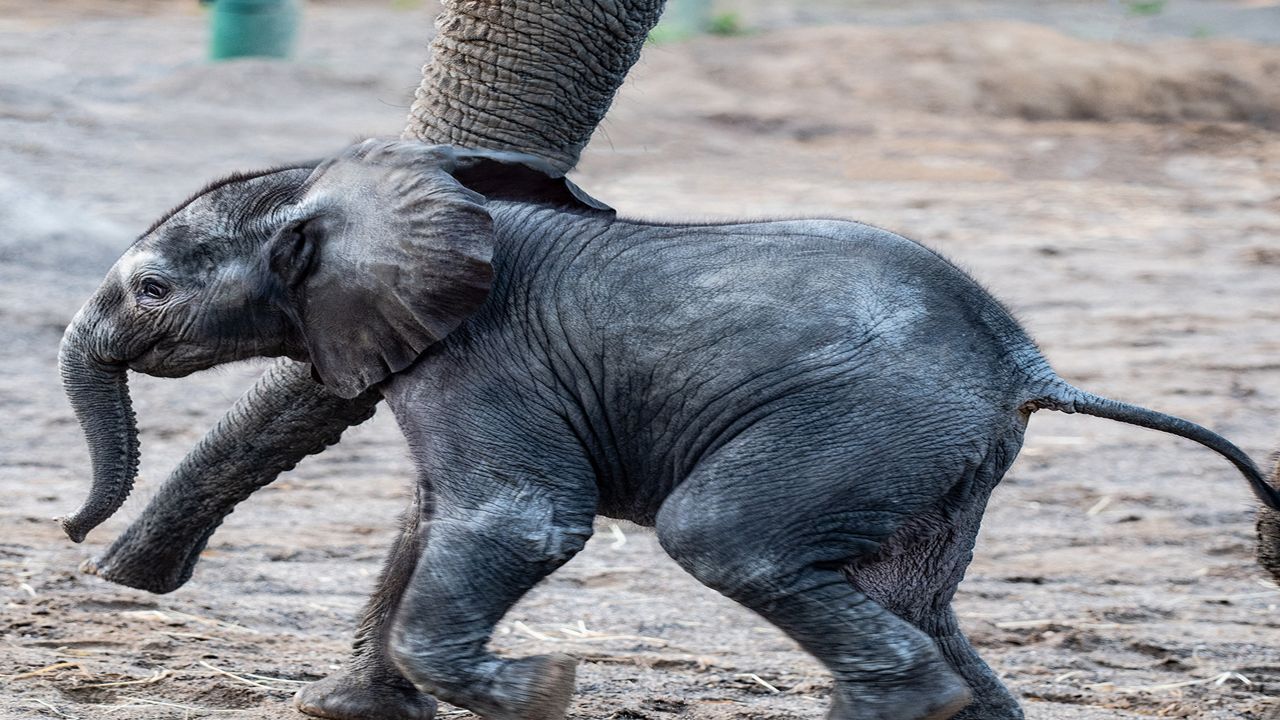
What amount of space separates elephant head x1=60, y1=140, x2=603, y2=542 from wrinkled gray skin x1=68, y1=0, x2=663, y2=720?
0.51 feet

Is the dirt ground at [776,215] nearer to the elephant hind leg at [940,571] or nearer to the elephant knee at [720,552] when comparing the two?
the elephant hind leg at [940,571]

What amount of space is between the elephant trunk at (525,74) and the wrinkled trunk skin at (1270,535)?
156 cm

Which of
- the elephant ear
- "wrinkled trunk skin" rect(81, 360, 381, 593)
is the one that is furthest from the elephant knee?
"wrinkled trunk skin" rect(81, 360, 381, 593)

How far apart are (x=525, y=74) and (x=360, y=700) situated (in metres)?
1.36

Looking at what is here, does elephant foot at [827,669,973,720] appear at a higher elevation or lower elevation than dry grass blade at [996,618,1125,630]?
higher

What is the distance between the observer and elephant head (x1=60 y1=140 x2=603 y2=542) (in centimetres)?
316

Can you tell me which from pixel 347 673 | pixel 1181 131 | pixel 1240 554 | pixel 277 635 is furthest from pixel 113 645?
pixel 1181 131

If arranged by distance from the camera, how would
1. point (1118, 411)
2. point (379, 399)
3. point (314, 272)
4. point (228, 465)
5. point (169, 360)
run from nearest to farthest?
1. point (1118, 411)
2. point (314, 272)
3. point (169, 360)
4. point (379, 399)
5. point (228, 465)

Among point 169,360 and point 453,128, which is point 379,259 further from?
point 453,128

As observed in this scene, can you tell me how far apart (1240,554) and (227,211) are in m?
3.24

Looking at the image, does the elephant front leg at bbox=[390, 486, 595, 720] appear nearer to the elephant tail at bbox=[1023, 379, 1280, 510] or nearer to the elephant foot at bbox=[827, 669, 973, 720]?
the elephant foot at bbox=[827, 669, 973, 720]

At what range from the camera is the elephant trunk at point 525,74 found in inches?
154

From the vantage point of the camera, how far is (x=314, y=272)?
3.28 meters

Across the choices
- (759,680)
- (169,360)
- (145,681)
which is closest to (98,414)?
(169,360)
